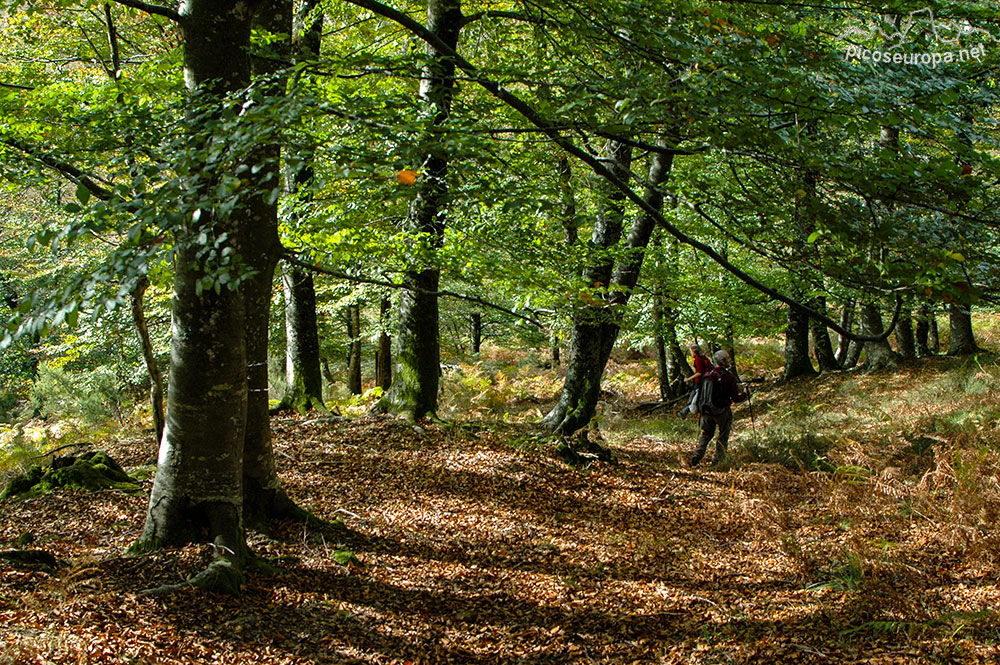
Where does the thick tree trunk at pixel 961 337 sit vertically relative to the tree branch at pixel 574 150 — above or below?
below

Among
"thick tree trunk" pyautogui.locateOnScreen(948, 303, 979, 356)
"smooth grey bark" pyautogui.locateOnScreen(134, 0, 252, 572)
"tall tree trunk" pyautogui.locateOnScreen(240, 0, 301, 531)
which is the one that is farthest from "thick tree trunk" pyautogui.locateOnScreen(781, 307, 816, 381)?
"smooth grey bark" pyautogui.locateOnScreen(134, 0, 252, 572)

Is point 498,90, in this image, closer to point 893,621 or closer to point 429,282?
point 893,621

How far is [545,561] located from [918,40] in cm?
510

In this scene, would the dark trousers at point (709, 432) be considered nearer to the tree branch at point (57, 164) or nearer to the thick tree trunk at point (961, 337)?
the thick tree trunk at point (961, 337)

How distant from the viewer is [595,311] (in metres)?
8.62

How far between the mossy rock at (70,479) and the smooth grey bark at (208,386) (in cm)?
196

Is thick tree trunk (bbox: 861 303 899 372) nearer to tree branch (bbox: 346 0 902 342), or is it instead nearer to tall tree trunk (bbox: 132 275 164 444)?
tree branch (bbox: 346 0 902 342)

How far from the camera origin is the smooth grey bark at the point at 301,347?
33.9ft

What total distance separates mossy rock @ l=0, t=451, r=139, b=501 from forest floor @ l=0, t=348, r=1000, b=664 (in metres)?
0.20

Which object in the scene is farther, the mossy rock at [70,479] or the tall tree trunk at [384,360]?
the tall tree trunk at [384,360]

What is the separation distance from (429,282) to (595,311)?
2.34 meters

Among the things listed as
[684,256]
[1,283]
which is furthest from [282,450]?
[1,283]

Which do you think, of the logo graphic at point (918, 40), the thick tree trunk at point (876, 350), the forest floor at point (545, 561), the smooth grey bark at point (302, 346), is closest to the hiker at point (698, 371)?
the forest floor at point (545, 561)

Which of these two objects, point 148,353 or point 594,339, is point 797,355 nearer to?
point 594,339
